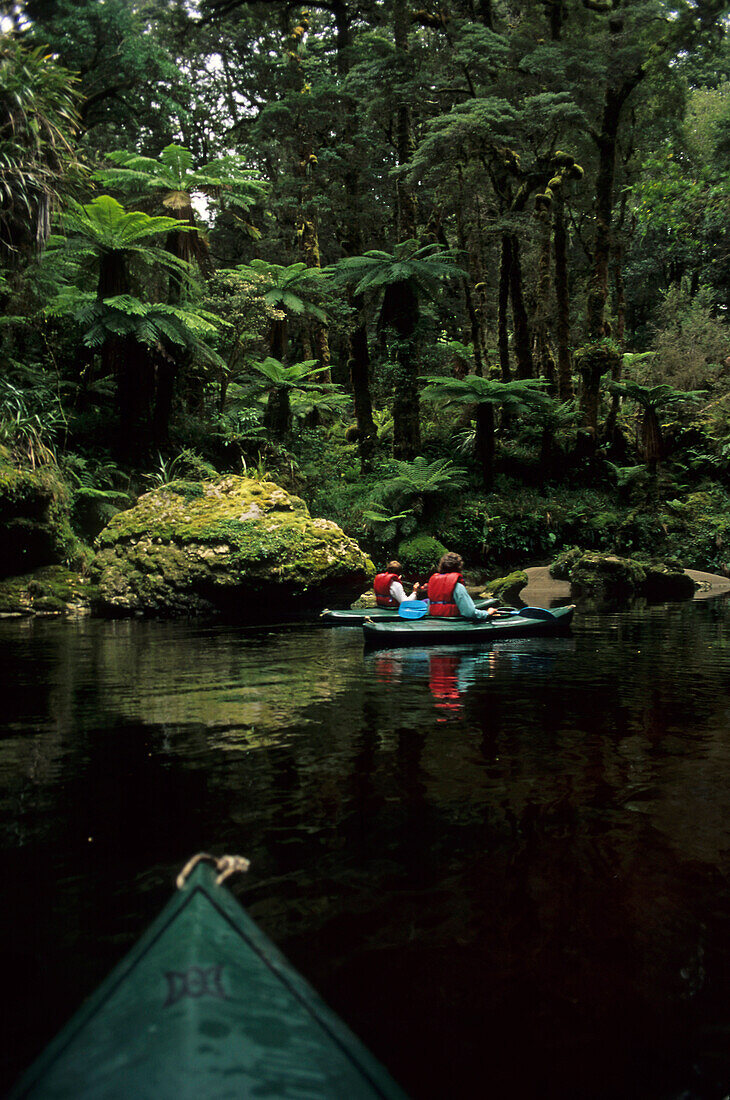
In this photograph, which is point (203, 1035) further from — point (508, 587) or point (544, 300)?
point (544, 300)

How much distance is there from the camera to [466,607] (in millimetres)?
8086

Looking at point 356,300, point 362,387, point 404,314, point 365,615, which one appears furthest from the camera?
point 356,300

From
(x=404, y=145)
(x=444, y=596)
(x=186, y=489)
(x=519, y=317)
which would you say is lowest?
(x=444, y=596)

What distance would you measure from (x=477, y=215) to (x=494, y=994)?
19.4 m

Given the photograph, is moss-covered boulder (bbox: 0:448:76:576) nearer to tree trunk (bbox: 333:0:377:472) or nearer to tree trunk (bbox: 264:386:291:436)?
tree trunk (bbox: 264:386:291:436)

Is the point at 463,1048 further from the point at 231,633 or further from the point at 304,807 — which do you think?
the point at 231,633

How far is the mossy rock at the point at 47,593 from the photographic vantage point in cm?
1190

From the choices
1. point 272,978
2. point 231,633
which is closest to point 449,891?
point 272,978

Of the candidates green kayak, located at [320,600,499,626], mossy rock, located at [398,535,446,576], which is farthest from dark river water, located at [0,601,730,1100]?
mossy rock, located at [398,535,446,576]

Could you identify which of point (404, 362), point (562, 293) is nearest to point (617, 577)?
point (404, 362)

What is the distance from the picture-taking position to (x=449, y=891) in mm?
2488

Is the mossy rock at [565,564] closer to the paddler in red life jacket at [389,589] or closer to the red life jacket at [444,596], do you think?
the paddler in red life jacket at [389,589]

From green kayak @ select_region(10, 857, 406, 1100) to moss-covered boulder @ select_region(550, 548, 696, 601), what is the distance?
14.3 metres

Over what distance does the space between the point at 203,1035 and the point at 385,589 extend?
8892mm
